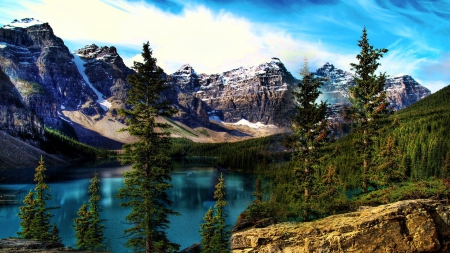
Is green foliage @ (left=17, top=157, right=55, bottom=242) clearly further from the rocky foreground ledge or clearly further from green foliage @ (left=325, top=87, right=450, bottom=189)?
green foliage @ (left=325, top=87, right=450, bottom=189)

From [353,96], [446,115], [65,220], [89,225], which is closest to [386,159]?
[353,96]

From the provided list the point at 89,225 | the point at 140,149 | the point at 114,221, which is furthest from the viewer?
the point at 114,221

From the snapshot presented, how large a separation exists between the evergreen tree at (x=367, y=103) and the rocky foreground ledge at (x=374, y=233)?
17419mm

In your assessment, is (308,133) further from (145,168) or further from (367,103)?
(145,168)

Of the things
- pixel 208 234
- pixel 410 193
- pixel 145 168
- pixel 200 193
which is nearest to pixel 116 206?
pixel 200 193

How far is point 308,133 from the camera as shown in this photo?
23.4m

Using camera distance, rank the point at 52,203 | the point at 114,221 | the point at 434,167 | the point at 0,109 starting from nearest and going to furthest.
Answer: the point at 114,221, the point at 52,203, the point at 434,167, the point at 0,109

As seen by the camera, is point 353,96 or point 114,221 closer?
point 353,96

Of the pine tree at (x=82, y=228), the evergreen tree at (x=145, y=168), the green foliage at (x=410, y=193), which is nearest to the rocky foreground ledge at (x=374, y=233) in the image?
the green foliage at (x=410, y=193)

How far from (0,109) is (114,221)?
18276 centimetres

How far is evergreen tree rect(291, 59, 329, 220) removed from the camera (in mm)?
23500

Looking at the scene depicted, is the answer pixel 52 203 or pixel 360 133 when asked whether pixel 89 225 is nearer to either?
pixel 360 133

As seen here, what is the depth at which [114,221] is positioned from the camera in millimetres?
55156

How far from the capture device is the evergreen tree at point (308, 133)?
23500 mm
